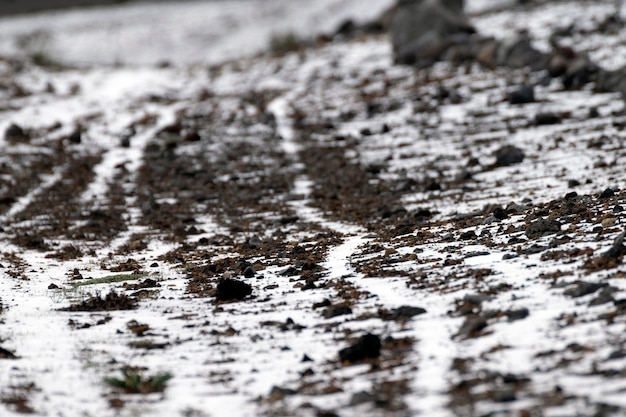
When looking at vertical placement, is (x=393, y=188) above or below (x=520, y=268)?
below

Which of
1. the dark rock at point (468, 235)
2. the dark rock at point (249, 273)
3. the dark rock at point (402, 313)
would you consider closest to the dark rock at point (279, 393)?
the dark rock at point (402, 313)

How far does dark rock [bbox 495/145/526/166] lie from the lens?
512 inches

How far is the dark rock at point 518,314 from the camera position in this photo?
17.5 ft

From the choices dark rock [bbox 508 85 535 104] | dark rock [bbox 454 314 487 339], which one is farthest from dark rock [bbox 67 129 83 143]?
dark rock [bbox 454 314 487 339]

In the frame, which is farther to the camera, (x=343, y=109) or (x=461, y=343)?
(x=343, y=109)

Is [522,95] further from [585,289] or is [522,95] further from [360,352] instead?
[360,352]

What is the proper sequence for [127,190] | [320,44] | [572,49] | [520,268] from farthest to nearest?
[320,44] → [572,49] → [127,190] → [520,268]

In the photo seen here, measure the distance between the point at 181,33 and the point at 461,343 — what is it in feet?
134

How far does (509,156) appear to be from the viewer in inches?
515

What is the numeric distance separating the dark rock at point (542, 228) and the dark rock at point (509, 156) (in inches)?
217

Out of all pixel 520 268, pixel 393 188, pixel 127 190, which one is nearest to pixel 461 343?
pixel 520 268

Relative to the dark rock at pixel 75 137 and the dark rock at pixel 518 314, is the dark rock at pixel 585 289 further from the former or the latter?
the dark rock at pixel 75 137

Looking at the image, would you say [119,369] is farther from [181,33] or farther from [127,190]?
[181,33]

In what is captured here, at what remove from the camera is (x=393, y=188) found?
→ 1266 centimetres
